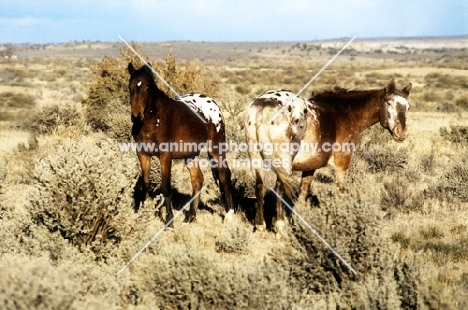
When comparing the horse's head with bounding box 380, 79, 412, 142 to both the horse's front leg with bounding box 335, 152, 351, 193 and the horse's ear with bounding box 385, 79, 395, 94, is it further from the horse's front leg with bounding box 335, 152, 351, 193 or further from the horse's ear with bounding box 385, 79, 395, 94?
the horse's front leg with bounding box 335, 152, 351, 193

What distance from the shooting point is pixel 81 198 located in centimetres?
512

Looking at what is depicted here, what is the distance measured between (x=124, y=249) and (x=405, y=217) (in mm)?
4769

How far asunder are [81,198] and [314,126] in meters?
3.34

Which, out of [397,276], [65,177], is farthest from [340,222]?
[65,177]

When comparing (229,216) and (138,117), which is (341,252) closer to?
(229,216)

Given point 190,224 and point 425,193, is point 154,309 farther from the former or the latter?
point 425,193

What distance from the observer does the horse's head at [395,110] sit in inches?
271

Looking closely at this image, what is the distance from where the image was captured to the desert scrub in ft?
16.9

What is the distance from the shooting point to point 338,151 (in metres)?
6.91

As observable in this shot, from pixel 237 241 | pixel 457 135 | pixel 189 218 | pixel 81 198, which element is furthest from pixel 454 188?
pixel 457 135

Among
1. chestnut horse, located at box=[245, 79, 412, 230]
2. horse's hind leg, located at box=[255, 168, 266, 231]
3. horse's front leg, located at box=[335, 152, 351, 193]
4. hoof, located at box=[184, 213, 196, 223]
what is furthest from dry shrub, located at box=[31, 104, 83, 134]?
horse's front leg, located at box=[335, 152, 351, 193]

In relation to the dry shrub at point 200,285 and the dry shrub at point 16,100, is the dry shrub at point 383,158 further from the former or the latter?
the dry shrub at point 16,100

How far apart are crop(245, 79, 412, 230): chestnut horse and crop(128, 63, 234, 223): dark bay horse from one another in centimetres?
105

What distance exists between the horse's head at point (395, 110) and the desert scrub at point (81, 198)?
3.93m
